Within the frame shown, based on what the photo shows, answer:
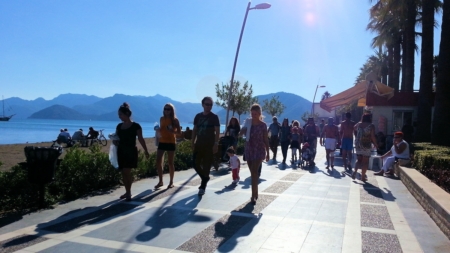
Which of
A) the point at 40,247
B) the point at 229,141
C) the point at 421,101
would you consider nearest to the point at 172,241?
the point at 40,247

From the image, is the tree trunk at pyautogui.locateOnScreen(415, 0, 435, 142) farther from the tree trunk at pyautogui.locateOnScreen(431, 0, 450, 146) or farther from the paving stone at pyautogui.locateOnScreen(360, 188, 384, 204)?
the paving stone at pyautogui.locateOnScreen(360, 188, 384, 204)

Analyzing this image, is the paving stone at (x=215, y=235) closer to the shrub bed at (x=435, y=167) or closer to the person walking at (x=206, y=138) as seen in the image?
the person walking at (x=206, y=138)

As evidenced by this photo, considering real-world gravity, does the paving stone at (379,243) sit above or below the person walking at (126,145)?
→ below

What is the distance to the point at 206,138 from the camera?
6902 mm

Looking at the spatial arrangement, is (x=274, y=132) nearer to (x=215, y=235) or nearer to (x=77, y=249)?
(x=215, y=235)

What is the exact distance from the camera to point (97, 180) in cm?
720

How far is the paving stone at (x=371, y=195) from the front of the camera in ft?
22.7

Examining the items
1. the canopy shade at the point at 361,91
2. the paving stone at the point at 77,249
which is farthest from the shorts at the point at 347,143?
the canopy shade at the point at 361,91

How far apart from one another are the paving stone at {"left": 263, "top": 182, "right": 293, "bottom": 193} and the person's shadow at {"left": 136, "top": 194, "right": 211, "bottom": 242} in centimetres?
191

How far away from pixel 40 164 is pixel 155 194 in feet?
6.92

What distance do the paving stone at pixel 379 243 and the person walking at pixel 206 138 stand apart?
3.05 meters

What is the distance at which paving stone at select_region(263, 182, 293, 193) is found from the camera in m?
7.61

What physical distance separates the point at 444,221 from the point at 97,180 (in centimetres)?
580

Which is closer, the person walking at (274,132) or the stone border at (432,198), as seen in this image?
the stone border at (432,198)
